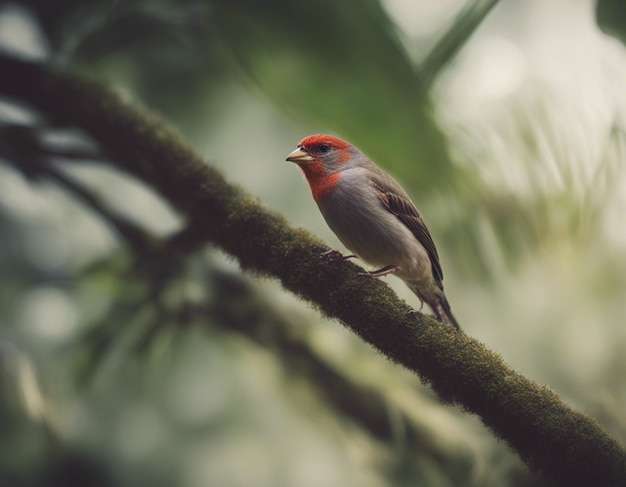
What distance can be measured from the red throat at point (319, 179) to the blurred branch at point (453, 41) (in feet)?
0.98

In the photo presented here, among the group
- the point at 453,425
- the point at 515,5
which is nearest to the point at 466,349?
the point at 453,425

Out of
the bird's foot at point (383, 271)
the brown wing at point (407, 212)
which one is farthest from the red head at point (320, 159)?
the bird's foot at point (383, 271)

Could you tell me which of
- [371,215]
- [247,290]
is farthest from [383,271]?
[247,290]

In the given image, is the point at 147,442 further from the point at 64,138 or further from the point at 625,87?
the point at 625,87

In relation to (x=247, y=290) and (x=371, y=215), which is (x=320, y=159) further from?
(x=247, y=290)

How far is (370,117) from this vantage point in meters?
1.10

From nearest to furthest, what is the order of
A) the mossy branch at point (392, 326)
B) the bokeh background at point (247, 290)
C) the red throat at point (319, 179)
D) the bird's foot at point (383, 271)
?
the mossy branch at point (392, 326) < the bird's foot at point (383, 271) < the red throat at point (319, 179) < the bokeh background at point (247, 290)

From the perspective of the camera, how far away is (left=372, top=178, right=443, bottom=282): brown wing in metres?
1.31

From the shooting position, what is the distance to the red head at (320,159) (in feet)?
4.30

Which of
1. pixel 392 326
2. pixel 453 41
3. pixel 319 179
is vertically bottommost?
pixel 392 326

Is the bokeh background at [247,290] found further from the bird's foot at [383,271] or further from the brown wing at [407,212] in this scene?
the bird's foot at [383,271]

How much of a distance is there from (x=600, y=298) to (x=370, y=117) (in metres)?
1.26

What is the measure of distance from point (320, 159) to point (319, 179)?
0.05m

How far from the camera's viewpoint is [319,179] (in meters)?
1.32
